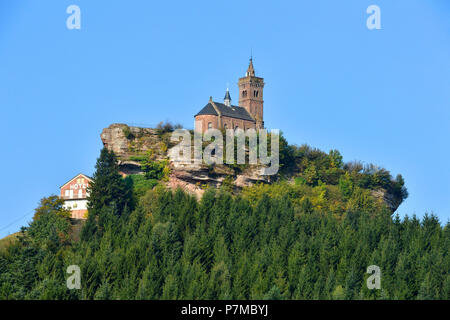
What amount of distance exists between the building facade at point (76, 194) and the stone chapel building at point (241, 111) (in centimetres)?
1388

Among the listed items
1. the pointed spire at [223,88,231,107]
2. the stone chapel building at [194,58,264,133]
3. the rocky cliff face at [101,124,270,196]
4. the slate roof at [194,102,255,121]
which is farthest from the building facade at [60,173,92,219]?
the pointed spire at [223,88,231,107]

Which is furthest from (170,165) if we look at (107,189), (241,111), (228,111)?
(241,111)

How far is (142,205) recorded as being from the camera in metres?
77.9

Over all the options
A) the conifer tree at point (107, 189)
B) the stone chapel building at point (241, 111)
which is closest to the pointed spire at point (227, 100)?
the stone chapel building at point (241, 111)

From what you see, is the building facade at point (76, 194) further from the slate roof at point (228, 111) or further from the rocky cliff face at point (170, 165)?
the slate roof at point (228, 111)

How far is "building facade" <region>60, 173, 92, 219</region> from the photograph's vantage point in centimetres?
7988

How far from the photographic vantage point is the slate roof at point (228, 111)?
9262 centimetres

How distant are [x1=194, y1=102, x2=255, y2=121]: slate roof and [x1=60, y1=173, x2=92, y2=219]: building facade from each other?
16.5 metres

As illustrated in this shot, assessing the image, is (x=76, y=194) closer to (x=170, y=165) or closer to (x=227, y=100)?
(x=170, y=165)

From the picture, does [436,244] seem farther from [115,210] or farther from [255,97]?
[255,97]

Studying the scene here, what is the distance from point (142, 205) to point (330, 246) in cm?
1697

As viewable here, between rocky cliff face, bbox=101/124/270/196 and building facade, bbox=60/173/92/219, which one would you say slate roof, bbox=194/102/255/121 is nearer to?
rocky cliff face, bbox=101/124/270/196

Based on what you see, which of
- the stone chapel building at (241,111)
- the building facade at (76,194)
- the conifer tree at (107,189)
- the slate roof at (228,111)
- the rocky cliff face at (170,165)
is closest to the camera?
the conifer tree at (107,189)
